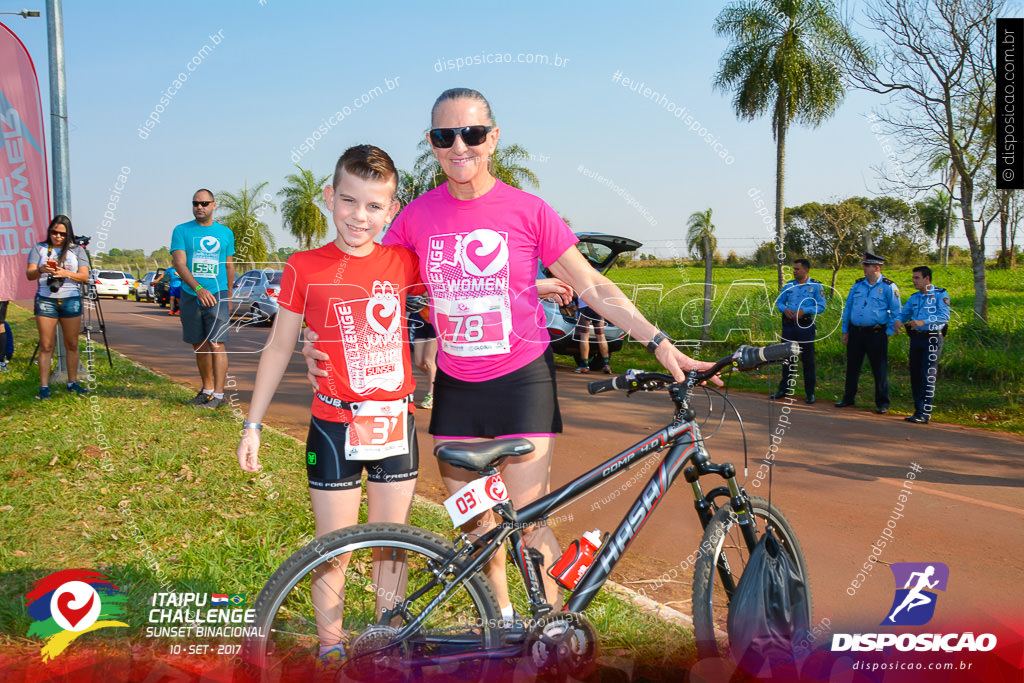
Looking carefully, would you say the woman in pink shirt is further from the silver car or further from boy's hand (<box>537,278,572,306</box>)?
the silver car

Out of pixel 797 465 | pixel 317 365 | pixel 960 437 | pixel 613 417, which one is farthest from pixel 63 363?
pixel 960 437

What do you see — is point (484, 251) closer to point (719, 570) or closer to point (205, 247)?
point (719, 570)

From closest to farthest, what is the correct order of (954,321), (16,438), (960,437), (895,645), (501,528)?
(501,528) → (895,645) → (16,438) → (960,437) → (954,321)

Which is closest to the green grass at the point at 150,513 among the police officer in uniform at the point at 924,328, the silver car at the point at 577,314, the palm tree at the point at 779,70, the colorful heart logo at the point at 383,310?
the colorful heart logo at the point at 383,310

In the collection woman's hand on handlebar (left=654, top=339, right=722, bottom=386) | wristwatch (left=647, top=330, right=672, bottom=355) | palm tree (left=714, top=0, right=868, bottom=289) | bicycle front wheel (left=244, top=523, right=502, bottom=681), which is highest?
palm tree (left=714, top=0, right=868, bottom=289)

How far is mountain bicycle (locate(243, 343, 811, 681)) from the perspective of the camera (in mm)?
2363

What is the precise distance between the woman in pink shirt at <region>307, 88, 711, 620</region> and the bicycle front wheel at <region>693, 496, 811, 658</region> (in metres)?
0.56

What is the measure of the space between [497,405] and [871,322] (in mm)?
8236

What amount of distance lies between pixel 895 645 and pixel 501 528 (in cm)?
A: 195

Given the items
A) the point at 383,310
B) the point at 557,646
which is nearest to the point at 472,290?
the point at 383,310

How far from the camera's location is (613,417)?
27.8 ft

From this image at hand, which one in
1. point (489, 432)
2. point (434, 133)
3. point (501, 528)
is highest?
point (434, 133)

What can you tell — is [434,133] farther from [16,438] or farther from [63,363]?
[63,363]

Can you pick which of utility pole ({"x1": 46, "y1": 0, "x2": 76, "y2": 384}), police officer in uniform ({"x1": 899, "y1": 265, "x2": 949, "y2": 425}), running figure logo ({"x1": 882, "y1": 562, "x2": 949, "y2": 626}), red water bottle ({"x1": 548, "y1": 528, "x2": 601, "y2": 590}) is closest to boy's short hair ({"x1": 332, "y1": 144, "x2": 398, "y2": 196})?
red water bottle ({"x1": 548, "y1": 528, "x2": 601, "y2": 590})
